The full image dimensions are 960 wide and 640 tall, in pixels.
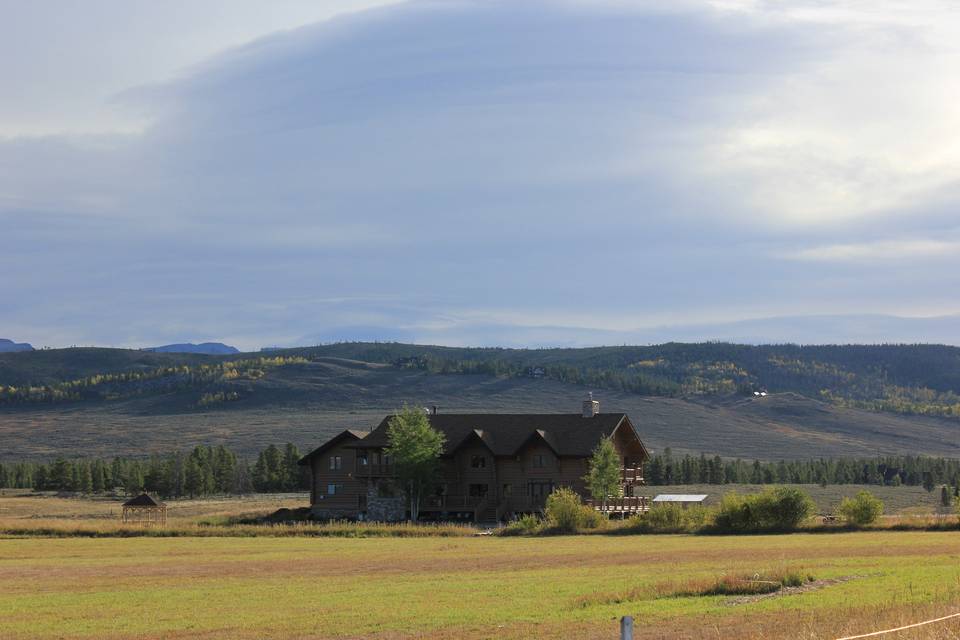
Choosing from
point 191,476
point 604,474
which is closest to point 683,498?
point 604,474

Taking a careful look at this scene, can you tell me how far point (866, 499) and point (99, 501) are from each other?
250 ft

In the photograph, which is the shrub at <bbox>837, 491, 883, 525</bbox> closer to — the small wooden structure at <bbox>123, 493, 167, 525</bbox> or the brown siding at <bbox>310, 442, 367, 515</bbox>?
the brown siding at <bbox>310, 442, 367, 515</bbox>

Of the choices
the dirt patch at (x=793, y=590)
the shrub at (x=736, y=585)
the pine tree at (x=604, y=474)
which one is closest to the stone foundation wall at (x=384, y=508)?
the pine tree at (x=604, y=474)

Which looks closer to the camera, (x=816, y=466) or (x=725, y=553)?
(x=725, y=553)

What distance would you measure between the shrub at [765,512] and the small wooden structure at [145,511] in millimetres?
36665

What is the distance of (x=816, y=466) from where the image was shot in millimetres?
152500

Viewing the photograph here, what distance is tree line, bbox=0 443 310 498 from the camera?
397 feet

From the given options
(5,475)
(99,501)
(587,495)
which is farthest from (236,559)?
(5,475)

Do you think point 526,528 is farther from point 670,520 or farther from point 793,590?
point 793,590

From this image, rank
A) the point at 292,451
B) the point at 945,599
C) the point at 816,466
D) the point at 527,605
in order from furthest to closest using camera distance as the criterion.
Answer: the point at 816,466, the point at 292,451, the point at 527,605, the point at 945,599

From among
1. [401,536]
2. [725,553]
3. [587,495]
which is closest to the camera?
[725,553]

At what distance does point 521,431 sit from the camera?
90.7m

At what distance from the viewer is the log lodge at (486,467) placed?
8744 cm

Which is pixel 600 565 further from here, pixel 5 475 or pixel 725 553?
pixel 5 475
